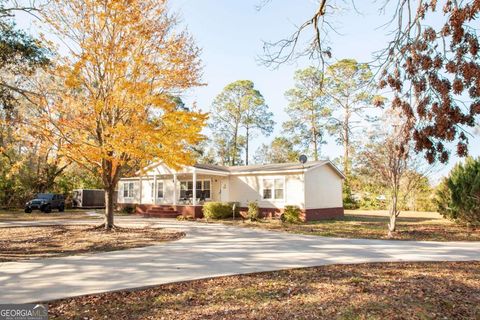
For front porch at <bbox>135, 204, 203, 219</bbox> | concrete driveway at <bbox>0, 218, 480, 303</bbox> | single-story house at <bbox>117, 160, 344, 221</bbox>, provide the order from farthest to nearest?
front porch at <bbox>135, 204, 203, 219</bbox>, single-story house at <bbox>117, 160, 344, 221</bbox>, concrete driveway at <bbox>0, 218, 480, 303</bbox>

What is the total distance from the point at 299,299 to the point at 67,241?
375 inches

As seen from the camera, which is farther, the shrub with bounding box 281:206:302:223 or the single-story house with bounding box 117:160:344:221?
the single-story house with bounding box 117:160:344:221

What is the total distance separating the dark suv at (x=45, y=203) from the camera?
2608cm

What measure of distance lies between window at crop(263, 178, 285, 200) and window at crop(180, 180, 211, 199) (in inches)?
208

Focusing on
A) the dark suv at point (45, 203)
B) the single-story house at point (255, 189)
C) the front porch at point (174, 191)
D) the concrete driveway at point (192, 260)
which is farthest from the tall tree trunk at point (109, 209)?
the dark suv at point (45, 203)

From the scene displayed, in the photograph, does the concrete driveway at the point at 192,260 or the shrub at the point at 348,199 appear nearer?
the concrete driveway at the point at 192,260

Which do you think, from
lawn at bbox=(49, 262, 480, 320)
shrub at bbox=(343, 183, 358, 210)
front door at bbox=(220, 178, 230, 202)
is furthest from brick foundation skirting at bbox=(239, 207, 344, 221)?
lawn at bbox=(49, 262, 480, 320)

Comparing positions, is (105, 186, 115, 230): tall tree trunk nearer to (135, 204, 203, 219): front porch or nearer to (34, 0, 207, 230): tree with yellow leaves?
(34, 0, 207, 230): tree with yellow leaves

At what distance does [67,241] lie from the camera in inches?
465

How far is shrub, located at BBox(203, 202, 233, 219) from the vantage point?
70.7 ft

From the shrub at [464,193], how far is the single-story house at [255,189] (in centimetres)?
715

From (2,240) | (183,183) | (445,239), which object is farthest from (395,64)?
(183,183)

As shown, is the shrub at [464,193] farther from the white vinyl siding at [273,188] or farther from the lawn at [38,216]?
the lawn at [38,216]

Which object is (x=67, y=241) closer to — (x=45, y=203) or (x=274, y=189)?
(x=274, y=189)
